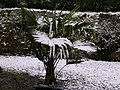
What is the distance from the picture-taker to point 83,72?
639 centimetres

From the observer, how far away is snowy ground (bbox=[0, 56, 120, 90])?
5527 mm

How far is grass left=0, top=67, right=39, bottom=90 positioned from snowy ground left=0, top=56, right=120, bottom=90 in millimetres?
345

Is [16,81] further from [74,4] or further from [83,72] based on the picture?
[74,4]

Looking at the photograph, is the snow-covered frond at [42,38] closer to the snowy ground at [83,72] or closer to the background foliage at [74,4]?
the snowy ground at [83,72]

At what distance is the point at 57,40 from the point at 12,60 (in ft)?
10.6

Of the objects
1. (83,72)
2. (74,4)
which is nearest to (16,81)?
(83,72)

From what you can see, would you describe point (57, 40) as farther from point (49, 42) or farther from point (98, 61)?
point (98, 61)

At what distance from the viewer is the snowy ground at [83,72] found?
5527 millimetres

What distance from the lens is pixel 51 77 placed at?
4578 mm

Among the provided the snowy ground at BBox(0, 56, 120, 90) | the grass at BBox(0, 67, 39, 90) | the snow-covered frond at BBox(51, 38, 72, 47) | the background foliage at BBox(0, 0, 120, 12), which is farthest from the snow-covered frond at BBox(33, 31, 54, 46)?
the background foliage at BBox(0, 0, 120, 12)

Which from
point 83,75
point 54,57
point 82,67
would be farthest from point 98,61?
point 54,57

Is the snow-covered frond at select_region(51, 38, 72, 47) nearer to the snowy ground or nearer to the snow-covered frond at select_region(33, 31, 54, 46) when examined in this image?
the snow-covered frond at select_region(33, 31, 54, 46)

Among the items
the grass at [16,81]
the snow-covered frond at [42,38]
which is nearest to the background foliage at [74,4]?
the grass at [16,81]

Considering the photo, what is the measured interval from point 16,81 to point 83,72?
5.00ft
